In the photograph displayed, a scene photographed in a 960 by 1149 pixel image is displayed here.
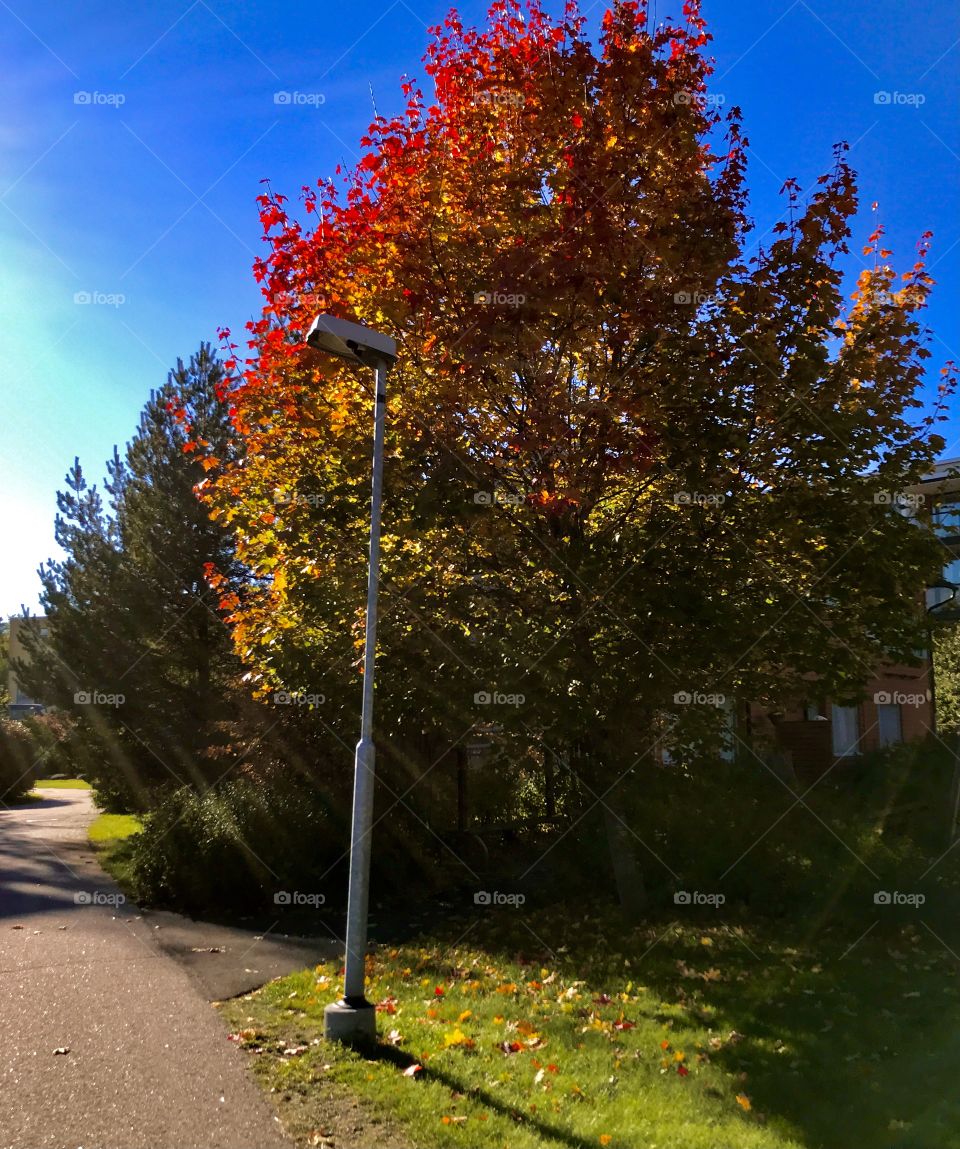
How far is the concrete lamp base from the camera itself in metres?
6.27

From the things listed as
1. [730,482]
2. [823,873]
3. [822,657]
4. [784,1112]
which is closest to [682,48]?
[730,482]

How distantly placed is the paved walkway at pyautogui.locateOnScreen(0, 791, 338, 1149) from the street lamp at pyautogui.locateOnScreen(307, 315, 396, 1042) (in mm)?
761

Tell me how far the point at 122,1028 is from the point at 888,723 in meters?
24.3

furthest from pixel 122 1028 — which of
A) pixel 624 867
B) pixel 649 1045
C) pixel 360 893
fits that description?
pixel 624 867

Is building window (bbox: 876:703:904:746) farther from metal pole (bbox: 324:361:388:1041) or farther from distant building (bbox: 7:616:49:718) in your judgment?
distant building (bbox: 7:616:49:718)

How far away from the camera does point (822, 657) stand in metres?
9.24

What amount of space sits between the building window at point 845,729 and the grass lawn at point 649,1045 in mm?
16467

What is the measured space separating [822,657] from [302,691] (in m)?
5.70

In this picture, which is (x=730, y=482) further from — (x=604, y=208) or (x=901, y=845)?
(x=901, y=845)

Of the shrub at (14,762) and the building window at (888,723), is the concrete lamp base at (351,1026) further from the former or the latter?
the shrub at (14,762)

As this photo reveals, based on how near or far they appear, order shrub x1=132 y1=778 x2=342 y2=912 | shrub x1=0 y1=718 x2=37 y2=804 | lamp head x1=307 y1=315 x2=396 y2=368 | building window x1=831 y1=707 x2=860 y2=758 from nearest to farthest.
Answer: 1. lamp head x1=307 y1=315 x2=396 y2=368
2. shrub x1=132 y1=778 x2=342 y2=912
3. building window x1=831 y1=707 x2=860 y2=758
4. shrub x1=0 y1=718 x2=37 y2=804

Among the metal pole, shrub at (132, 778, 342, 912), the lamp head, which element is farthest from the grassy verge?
the lamp head

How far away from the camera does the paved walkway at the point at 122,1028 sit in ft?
16.2

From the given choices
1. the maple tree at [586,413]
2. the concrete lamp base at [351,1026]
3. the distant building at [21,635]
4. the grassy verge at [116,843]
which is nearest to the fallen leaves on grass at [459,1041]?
the concrete lamp base at [351,1026]
